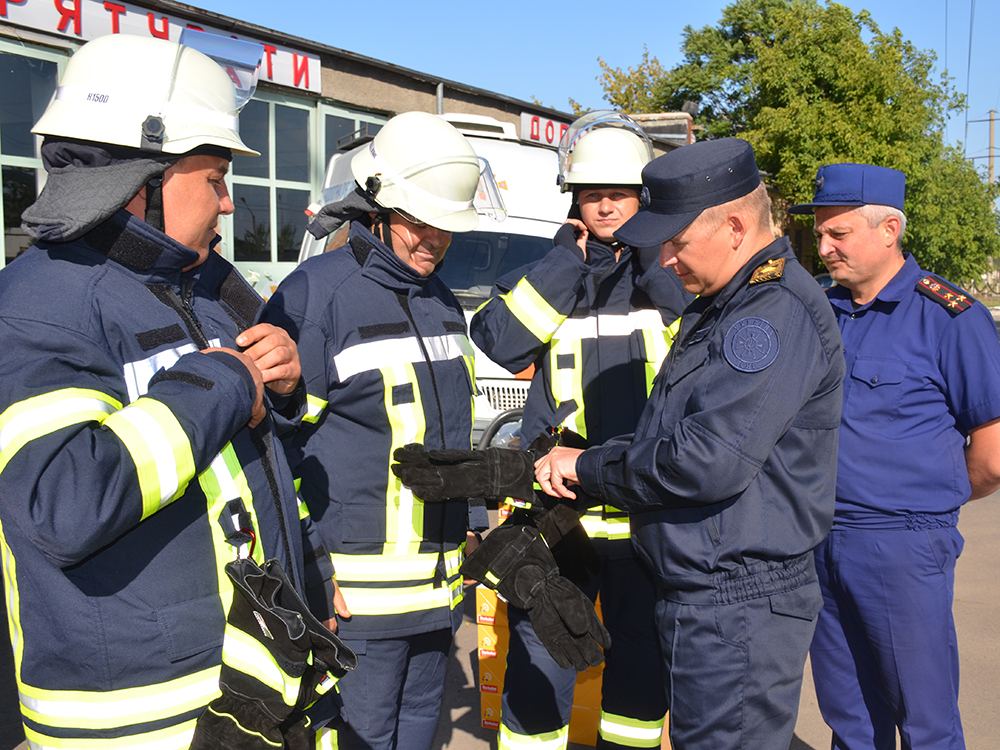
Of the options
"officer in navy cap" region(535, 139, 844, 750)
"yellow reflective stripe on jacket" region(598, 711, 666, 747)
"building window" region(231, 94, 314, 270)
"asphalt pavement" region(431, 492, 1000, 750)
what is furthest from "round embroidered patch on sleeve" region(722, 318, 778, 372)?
"building window" region(231, 94, 314, 270)

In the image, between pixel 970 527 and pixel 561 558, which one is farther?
pixel 970 527

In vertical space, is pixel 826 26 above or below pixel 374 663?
above

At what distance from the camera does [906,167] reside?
72.7 ft

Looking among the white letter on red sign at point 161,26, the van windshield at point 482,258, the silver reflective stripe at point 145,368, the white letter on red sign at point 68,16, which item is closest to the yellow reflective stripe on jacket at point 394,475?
the silver reflective stripe at point 145,368

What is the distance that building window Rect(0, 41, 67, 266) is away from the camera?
804cm

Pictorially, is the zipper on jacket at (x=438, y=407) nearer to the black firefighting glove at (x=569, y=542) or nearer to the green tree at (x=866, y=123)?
the black firefighting glove at (x=569, y=542)

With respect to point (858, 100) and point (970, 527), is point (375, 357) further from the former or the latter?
point (858, 100)

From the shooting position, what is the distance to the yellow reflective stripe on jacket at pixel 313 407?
7.04 ft

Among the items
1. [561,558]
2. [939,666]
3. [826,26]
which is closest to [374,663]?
[561,558]

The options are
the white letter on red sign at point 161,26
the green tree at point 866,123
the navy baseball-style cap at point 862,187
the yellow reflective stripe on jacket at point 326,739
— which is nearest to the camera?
the yellow reflective stripe on jacket at point 326,739

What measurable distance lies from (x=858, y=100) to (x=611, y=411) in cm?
2391

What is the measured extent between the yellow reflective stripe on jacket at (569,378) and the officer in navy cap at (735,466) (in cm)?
73

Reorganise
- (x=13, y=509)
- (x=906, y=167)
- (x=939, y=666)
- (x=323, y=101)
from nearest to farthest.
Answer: (x=13, y=509) < (x=939, y=666) < (x=323, y=101) < (x=906, y=167)

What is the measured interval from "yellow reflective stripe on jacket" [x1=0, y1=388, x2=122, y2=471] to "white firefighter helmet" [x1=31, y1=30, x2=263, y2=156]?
512 mm
